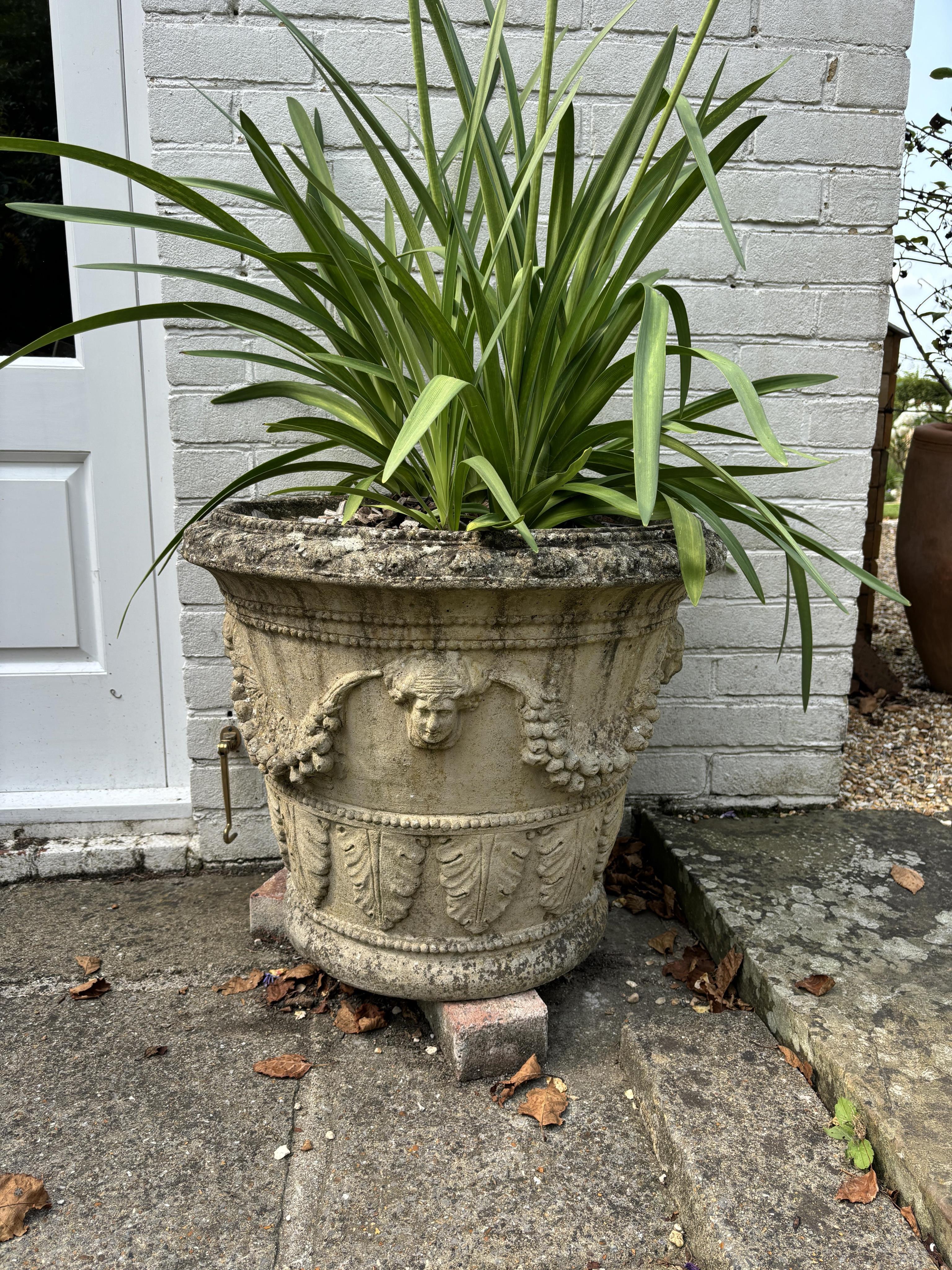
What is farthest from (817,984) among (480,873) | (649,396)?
(649,396)

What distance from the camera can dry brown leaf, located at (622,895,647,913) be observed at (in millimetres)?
1868

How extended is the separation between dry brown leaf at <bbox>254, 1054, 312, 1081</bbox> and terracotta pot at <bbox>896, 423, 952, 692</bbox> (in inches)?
88.5

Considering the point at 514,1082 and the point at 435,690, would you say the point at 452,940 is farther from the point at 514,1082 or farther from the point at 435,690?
the point at 435,690

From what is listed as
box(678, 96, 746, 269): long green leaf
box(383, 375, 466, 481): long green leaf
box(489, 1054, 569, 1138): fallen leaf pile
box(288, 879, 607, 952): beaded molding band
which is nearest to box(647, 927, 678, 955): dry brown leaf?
box(288, 879, 607, 952): beaded molding band

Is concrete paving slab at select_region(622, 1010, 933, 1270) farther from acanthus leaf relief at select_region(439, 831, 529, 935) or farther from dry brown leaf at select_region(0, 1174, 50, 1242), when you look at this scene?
dry brown leaf at select_region(0, 1174, 50, 1242)

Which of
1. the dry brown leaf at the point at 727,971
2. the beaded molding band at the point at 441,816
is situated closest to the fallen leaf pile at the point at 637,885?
the dry brown leaf at the point at 727,971

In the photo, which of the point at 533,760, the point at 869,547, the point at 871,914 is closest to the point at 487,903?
the point at 533,760

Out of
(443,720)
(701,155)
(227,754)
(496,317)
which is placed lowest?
(227,754)

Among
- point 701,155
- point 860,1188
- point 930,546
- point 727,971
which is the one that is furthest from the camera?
point 930,546

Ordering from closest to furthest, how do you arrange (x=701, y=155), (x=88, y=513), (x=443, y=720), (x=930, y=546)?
(x=701, y=155) < (x=443, y=720) < (x=88, y=513) < (x=930, y=546)

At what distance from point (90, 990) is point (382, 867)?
26.5 inches

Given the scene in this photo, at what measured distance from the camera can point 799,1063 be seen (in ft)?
4.45

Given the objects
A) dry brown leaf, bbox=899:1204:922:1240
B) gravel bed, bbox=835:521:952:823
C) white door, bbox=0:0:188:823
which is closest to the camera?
dry brown leaf, bbox=899:1204:922:1240

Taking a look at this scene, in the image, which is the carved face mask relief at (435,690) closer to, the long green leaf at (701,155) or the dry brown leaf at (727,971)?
the long green leaf at (701,155)
